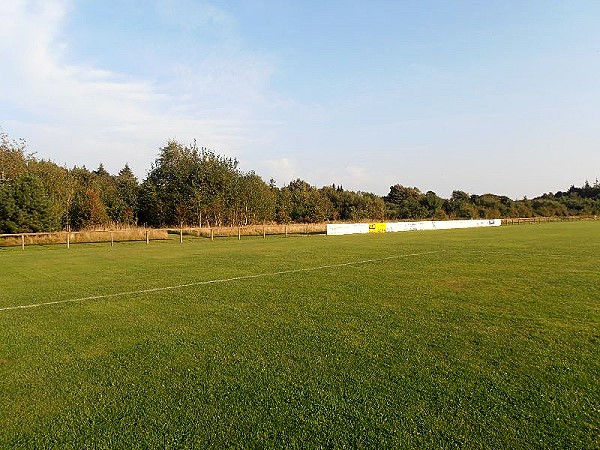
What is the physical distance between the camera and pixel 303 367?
184 inches

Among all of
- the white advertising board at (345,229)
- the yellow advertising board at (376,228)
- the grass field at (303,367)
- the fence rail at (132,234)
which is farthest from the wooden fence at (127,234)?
the grass field at (303,367)

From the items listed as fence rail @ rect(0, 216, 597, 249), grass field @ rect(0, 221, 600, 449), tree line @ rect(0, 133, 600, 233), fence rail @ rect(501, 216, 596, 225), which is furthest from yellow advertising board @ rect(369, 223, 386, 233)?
grass field @ rect(0, 221, 600, 449)

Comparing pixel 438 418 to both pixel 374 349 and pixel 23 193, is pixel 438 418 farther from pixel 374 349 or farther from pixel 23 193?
pixel 23 193

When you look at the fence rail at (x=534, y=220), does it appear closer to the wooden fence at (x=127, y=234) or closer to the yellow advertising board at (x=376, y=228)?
the yellow advertising board at (x=376, y=228)

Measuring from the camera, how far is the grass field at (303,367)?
131 inches

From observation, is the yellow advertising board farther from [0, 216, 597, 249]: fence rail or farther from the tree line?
the tree line

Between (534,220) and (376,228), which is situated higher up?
(376,228)

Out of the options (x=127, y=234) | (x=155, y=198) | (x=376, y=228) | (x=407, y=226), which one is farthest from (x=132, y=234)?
(x=407, y=226)

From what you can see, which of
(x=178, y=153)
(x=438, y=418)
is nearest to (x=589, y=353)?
(x=438, y=418)

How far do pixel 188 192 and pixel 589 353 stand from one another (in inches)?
1542

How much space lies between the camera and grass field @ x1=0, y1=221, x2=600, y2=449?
3.34 meters

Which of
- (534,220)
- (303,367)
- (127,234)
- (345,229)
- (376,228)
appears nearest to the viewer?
(303,367)

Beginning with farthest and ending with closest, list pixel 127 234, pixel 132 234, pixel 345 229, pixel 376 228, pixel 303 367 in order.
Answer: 1. pixel 376 228
2. pixel 345 229
3. pixel 132 234
4. pixel 127 234
5. pixel 303 367

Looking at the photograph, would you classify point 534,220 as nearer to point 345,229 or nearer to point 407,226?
point 407,226
